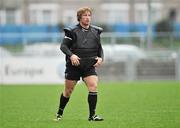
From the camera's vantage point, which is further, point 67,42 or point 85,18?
point 67,42

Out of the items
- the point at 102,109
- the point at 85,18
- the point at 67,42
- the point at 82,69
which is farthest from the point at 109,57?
the point at 85,18

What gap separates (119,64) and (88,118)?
19045 millimetres

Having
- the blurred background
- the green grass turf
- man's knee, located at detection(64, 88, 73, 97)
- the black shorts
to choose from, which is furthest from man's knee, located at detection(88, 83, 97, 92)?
the blurred background

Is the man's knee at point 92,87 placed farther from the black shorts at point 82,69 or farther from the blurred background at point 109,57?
the blurred background at point 109,57

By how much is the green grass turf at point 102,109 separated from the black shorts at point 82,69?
84 centimetres

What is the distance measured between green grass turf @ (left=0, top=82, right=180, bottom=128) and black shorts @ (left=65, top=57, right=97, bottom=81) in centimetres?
84

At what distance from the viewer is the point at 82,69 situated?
1412 cm

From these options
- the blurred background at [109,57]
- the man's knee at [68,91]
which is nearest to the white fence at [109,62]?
the blurred background at [109,57]

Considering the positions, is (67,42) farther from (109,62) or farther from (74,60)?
(109,62)

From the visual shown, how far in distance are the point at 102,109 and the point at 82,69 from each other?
3.61 m

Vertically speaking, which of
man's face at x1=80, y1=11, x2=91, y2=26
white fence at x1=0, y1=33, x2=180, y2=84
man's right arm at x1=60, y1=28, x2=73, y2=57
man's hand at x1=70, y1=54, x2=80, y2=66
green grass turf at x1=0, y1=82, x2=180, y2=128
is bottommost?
white fence at x1=0, y1=33, x2=180, y2=84

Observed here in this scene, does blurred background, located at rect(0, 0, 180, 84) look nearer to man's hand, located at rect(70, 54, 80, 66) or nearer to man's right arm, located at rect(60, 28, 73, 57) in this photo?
man's right arm, located at rect(60, 28, 73, 57)

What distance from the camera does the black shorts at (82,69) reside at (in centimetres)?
1408

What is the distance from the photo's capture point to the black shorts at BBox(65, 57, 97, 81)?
14.1 metres
